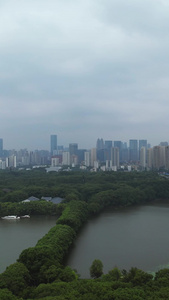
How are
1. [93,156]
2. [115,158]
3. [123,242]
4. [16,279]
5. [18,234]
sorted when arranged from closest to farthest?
1. [16,279]
2. [123,242]
3. [18,234]
4. [115,158]
5. [93,156]

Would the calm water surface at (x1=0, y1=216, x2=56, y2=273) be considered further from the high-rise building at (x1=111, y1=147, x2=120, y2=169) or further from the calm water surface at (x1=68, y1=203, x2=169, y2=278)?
the high-rise building at (x1=111, y1=147, x2=120, y2=169)

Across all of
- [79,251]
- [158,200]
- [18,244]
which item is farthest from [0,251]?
[158,200]

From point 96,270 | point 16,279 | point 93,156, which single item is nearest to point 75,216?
point 96,270

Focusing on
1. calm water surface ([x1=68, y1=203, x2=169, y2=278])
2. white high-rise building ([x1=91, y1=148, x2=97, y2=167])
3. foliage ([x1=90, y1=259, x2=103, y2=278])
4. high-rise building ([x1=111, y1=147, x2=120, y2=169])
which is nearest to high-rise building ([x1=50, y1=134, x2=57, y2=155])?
white high-rise building ([x1=91, y1=148, x2=97, y2=167])

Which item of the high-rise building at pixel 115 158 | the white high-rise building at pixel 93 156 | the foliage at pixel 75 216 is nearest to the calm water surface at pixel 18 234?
the foliage at pixel 75 216

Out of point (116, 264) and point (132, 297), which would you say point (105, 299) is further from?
point (116, 264)

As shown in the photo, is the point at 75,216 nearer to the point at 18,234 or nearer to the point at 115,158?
the point at 18,234
